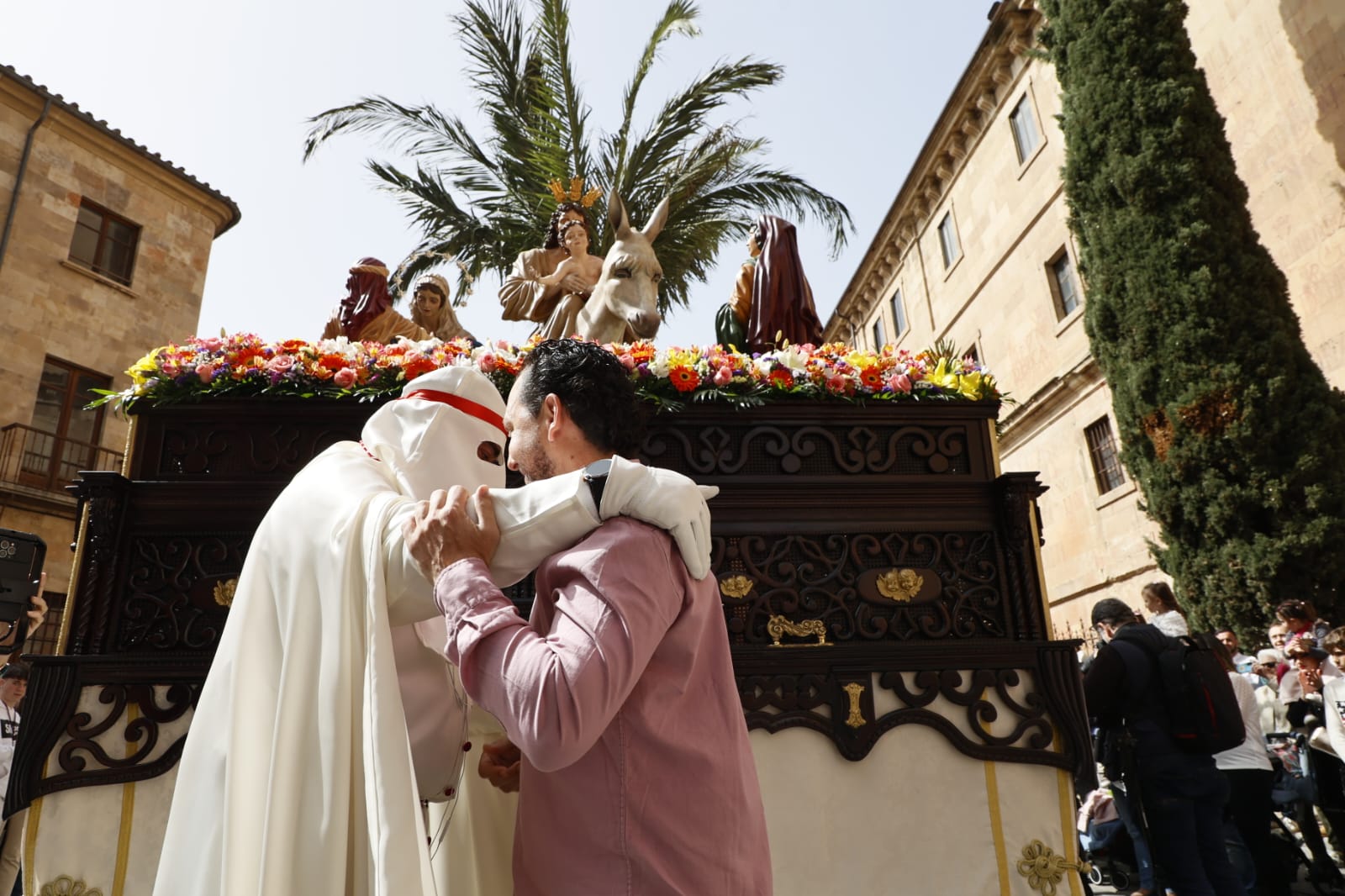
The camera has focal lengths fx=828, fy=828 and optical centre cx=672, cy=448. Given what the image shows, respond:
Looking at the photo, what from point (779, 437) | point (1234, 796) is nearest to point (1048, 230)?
point (1234, 796)

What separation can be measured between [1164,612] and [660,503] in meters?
5.01

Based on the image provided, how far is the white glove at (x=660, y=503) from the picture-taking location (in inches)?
58.8

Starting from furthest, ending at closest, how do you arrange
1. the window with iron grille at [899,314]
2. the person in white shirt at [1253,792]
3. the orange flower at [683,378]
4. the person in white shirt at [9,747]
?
the window with iron grille at [899,314] → the person in white shirt at [1253,792] → the person in white shirt at [9,747] → the orange flower at [683,378]

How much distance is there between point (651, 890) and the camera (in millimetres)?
1392

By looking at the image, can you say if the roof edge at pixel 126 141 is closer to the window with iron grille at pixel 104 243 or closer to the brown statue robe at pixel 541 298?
the window with iron grille at pixel 104 243

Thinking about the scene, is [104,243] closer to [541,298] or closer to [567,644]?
[541,298]

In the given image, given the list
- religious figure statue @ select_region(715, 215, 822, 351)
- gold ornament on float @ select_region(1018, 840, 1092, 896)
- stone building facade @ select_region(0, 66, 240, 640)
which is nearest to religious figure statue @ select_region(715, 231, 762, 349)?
religious figure statue @ select_region(715, 215, 822, 351)

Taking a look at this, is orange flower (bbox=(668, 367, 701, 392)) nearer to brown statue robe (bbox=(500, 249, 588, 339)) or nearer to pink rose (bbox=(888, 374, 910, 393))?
pink rose (bbox=(888, 374, 910, 393))

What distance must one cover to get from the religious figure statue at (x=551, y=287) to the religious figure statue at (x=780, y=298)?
1.44 m

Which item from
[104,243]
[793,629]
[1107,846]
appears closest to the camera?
[793,629]

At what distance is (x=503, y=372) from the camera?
13.8ft

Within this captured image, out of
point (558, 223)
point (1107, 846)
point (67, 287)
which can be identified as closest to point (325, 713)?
point (558, 223)

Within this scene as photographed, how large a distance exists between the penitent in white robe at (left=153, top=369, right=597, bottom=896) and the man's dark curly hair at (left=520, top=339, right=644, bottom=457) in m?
0.28

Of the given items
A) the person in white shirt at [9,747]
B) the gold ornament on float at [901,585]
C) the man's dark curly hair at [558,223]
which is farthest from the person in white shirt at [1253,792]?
the person in white shirt at [9,747]
